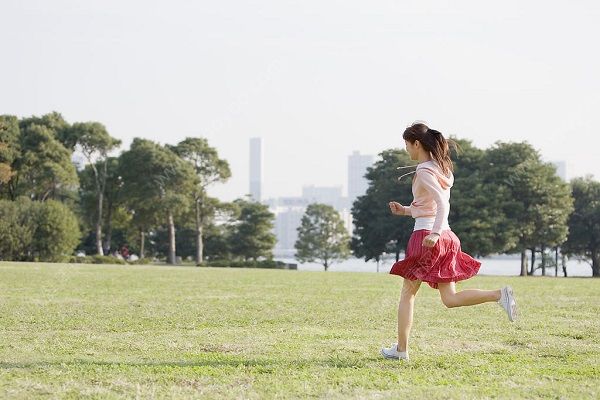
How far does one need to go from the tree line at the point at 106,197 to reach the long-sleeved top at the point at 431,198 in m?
46.2

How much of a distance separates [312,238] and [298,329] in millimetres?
67404

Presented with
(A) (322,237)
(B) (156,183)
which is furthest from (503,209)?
(A) (322,237)

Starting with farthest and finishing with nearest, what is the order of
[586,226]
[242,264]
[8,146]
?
[586,226]
[8,146]
[242,264]

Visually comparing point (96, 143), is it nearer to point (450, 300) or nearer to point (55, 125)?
point (55, 125)

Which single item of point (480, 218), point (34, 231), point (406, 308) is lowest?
point (406, 308)

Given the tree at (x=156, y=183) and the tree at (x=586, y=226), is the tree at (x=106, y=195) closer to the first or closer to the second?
the tree at (x=156, y=183)

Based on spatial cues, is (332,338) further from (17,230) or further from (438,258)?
(17,230)

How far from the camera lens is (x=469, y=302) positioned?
7027mm

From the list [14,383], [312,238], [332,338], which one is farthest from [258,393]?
[312,238]

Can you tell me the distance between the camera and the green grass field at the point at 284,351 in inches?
221

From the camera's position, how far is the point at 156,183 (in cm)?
6097

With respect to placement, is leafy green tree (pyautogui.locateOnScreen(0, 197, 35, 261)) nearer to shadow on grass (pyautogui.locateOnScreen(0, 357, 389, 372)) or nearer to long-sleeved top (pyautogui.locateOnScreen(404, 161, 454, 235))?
shadow on grass (pyautogui.locateOnScreen(0, 357, 389, 372))

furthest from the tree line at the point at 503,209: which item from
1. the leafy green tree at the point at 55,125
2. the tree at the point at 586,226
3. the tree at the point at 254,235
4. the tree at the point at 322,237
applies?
the leafy green tree at the point at 55,125

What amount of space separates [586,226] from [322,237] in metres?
25.3
